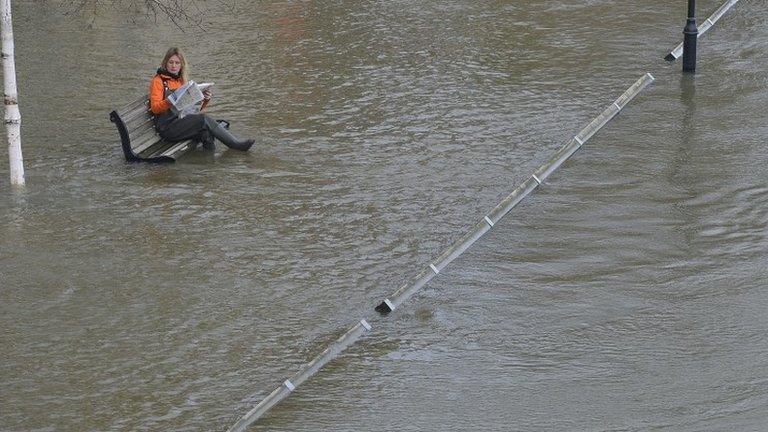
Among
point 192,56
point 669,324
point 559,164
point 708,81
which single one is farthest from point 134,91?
point 669,324

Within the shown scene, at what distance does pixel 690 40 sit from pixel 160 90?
657 cm

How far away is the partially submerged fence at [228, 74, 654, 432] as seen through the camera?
788 centimetres

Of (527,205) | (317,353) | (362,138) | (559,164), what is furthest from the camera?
(362,138)

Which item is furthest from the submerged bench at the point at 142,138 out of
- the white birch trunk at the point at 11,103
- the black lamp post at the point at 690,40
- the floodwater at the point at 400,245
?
the black lamp post at the point at 690,40

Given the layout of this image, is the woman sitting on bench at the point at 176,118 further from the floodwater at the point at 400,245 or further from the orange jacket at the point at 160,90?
the floodwater at the point at 400,245

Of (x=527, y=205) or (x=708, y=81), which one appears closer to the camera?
(x=527, y=205)

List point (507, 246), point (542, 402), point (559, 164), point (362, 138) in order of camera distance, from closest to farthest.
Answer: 1. point (542, 402)
2. point (507, 246)
3. point (559, 164)
4. point (362, 138)

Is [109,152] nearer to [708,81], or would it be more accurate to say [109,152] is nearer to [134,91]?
[134,91]

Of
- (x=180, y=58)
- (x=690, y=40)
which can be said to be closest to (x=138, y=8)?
(x=180, y=58)

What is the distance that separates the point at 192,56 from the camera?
17156mm

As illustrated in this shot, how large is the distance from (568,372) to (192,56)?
404 inches

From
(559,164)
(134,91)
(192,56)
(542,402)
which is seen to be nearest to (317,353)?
(542,402)

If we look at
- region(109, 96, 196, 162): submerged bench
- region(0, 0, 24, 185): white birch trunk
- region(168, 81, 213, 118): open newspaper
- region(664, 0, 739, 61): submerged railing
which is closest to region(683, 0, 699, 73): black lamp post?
region(664, 0, 739, 61): submerged railing

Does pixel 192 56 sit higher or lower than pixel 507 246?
higher
